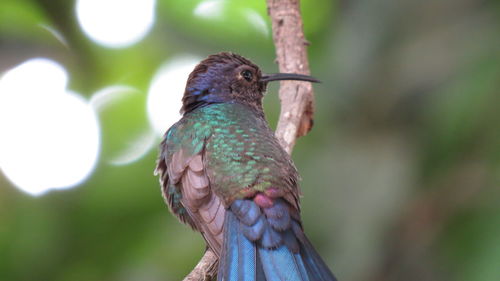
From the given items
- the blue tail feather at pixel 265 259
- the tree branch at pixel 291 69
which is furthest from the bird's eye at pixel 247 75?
the blue tail feather at pixel 265 259

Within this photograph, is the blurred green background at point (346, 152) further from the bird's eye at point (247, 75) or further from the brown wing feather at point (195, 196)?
the brown wing feather at point (195, 196)

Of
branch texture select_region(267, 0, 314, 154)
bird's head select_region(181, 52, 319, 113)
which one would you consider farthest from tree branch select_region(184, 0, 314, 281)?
bird's head select_region(181, 52, 319, 113)

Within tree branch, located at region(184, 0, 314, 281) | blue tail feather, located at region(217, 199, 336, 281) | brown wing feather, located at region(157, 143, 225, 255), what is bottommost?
blue tail feather, located at region(217, 199, 336, 281)

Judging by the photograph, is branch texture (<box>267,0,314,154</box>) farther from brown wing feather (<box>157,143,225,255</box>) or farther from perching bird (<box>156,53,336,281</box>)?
brown wing feather (<box>157,143,225,255</box>)

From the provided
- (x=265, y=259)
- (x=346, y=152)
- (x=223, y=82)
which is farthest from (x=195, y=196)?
(x=346, y=152)

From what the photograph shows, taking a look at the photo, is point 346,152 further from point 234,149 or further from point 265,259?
point 265,259
